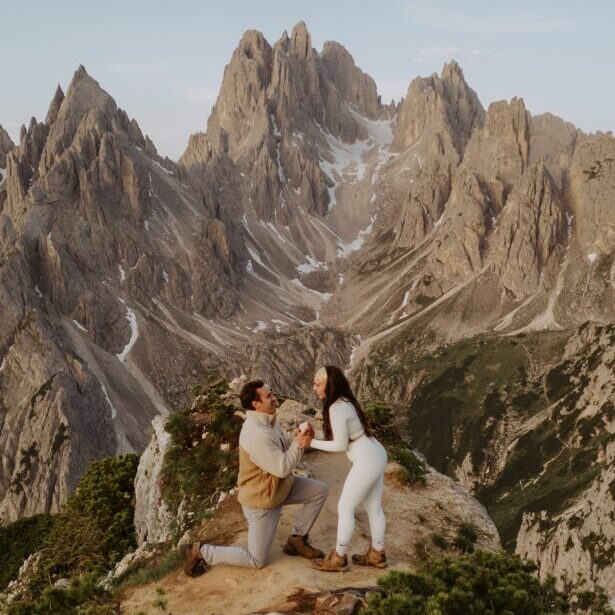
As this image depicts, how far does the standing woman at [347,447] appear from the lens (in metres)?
14.1

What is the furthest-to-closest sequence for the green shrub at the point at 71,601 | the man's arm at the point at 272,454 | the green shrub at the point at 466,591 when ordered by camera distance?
the green shrub at the point at 71,601 < the man's arm at the point at 272,454 < the green shrub at the point at 466,591

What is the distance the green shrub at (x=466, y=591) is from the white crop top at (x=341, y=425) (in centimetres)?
284

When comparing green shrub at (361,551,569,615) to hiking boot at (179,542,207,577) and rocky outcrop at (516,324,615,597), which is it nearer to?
hiking boot at (179,542,207,577)

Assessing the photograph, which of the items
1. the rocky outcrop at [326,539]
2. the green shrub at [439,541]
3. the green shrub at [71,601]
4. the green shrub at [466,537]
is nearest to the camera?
the rocky outcrop at [326,539]

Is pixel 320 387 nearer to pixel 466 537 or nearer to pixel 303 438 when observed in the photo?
pixel 303 438

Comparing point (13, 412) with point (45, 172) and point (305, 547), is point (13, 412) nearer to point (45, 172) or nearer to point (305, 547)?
point (45, 172)

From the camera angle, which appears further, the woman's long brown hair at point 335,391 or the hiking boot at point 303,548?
the hiking boot at point 303,548

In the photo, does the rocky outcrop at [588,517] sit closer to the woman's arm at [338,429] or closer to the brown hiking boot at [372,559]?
the brown hiking boot at [372,559]

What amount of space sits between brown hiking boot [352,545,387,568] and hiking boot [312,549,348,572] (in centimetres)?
57

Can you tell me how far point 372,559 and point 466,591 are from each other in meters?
3.14

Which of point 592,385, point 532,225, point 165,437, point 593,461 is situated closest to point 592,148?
point 532,225

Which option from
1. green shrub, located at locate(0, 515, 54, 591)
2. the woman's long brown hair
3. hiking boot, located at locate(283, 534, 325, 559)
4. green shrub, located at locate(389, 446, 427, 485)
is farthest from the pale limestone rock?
green shrub, located at locate(0, 515, 54, 591)

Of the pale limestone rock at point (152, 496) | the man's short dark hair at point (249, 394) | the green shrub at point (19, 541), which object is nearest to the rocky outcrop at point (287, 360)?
the green shrub at point (19, 541)

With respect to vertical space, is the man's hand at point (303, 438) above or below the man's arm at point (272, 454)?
above
